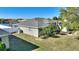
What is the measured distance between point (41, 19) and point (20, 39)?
0.32 meters

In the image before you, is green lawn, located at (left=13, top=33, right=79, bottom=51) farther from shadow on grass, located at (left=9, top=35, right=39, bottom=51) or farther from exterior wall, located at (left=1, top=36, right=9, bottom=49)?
exterior wall, located at (left=1, top=36, right=9, bottom=49)

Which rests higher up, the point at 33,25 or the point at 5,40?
the point at 33,25

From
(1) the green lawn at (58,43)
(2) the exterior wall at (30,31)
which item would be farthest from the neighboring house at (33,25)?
(1) the green lawn at (58,43)

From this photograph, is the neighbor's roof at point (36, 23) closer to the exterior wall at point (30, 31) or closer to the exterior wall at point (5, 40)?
the exterior wall at point (30, 31)

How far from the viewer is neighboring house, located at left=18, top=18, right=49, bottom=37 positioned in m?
2.72

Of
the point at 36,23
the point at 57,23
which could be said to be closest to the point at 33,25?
the point at 36,23

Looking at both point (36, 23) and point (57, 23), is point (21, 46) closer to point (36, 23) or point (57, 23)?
point (36, 23)

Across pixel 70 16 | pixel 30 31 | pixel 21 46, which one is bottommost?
pixel 21 46

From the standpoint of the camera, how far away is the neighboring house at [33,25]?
2.72m

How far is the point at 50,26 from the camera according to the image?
2715mm

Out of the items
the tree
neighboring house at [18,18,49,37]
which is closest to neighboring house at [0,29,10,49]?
neighboring house at [18,18,49,37]

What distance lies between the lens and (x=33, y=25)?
2.72m
